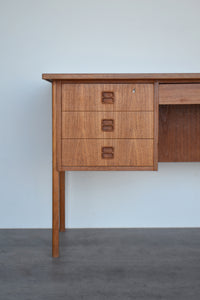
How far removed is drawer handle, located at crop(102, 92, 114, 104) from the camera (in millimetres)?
1399

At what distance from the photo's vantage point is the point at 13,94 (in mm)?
1846

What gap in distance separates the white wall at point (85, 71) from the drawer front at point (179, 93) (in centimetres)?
48

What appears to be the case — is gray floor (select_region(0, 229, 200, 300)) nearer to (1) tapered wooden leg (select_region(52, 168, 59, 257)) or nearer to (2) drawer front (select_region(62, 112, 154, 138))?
(1) tapered wooden leg (select_region(52, 168, 59, 257))

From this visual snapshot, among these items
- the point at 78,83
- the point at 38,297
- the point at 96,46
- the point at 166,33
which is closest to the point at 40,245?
the point at 38,297

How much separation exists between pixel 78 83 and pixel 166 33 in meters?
0.80

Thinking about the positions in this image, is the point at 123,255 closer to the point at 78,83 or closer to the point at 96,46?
the point at 78,83

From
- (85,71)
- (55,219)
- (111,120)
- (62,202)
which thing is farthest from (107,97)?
(62,202)

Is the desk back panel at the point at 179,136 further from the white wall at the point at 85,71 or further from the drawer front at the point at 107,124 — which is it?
the drawer front at the point at 107,124

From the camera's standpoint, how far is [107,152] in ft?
4.65

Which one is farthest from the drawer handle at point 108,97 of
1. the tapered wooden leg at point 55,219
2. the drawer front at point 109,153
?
the tapered wooden leg at point 55,219

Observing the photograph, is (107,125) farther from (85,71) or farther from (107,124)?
(85,71)

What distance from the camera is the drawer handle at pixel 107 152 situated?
1412mm

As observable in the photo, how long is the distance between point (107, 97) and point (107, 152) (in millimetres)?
263

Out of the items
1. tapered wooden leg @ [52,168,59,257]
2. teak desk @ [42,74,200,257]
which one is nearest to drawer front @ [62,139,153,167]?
teak desk @ [42,74,200,257]
